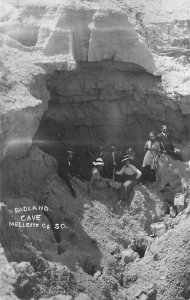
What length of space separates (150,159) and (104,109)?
6.69ft

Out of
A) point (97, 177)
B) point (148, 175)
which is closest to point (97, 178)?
point (97, 177)

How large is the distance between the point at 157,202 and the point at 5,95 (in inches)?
178

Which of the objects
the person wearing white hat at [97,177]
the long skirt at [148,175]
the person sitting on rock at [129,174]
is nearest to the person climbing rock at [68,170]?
the person wearing white hat at [97,177]

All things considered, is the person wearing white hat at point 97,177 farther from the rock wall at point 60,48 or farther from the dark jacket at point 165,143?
the rock wall at point 60,48

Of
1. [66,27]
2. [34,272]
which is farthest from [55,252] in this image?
[66,27]

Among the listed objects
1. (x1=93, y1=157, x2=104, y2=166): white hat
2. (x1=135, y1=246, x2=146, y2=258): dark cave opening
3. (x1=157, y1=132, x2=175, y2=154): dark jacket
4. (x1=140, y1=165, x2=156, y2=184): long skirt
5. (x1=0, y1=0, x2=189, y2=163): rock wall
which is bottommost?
(x1=135, y1=246, x2=146, y2=258): dark cave opening

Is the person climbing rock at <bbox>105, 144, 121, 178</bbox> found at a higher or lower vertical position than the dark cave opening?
higher

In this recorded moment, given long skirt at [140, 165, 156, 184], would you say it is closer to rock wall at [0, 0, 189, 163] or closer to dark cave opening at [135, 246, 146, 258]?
rock wall at [0, 0, 189, 163]

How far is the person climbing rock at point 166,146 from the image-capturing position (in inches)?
514

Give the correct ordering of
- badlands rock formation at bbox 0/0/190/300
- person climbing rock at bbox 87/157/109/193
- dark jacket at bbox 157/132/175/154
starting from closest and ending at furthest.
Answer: badlands rock formation at bbox 0/0/190/300
person climbing rock at bbox 87/157/109/193
dark jacket at bbox 157/132/175/154

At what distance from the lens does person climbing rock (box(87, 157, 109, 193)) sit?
12469 millimetres

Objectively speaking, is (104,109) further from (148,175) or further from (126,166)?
(148,175)

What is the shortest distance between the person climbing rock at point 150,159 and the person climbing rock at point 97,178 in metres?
1.01

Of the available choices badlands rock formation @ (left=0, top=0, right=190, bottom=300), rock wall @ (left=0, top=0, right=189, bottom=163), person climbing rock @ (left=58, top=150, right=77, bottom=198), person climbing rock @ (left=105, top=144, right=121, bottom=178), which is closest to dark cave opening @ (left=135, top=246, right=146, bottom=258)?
badlands rock formation @ (left=0, top=0, right=190, bottom=300)
